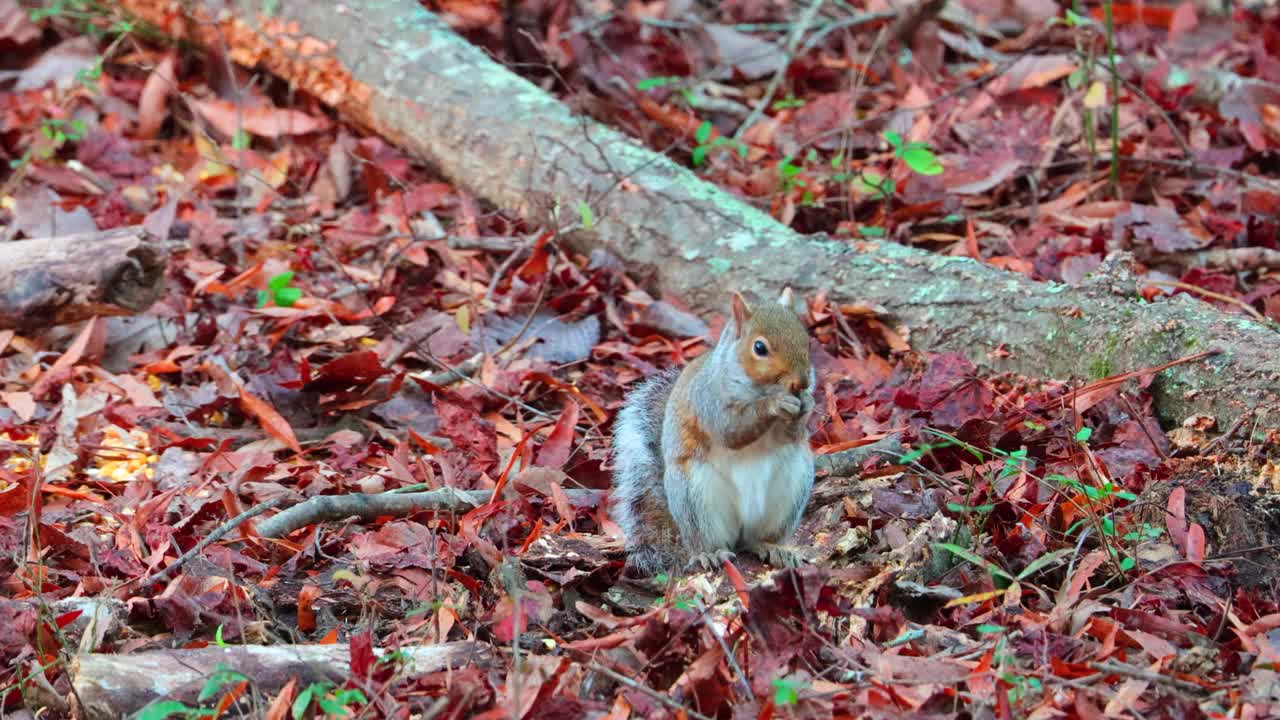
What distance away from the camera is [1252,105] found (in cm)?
584

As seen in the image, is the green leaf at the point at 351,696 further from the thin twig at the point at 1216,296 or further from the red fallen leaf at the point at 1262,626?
the thin twig at the point at 1216,296

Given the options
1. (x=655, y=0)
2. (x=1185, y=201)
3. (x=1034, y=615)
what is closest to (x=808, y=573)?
(x=1034, y=615)

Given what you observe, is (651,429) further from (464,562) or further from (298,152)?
(298,152)

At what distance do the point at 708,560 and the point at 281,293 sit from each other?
2259mm

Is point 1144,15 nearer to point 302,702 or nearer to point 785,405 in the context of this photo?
point 785,405

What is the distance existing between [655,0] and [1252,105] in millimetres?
3104

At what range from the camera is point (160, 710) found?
258 centimetres

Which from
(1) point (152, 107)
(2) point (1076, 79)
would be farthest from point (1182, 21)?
(1) point (152, 107)

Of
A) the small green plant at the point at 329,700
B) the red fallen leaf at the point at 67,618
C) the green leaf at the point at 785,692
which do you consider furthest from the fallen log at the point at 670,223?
the red fallen leaf at the point at 67,618

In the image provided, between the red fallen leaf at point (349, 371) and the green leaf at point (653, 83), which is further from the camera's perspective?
the green leaf at point (653, 83)

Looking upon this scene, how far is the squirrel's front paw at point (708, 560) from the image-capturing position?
3.38 meters

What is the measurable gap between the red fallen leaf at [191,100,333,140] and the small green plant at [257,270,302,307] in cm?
156

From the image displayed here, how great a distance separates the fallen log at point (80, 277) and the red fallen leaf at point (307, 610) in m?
1.76

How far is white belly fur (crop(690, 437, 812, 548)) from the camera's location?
131 inches
